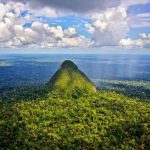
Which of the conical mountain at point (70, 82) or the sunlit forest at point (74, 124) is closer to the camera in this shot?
the sunlit forest at point (74, 124)

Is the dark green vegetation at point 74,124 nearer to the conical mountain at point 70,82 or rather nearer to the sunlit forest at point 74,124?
the sunlit forest at point 74,124

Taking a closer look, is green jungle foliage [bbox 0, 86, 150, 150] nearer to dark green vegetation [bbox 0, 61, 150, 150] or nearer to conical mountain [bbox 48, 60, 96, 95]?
dark green vegetation [bbox 0, 61, 150, 150]

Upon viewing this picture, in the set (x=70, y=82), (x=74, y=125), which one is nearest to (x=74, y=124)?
(x=74, y=125)

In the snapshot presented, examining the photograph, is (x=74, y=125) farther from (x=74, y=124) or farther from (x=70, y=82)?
(x=70, y=82)

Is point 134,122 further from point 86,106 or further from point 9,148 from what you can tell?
point 9,148

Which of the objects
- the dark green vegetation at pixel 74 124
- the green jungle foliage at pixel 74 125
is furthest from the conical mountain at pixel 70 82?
the green jungle foliage at pixel 74 125

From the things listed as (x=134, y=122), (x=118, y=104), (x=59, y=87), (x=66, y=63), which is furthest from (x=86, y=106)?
(x=66, y=63)

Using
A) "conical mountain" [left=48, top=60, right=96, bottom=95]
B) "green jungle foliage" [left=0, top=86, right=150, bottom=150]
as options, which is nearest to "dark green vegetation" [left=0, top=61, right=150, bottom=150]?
"green jungle foliage" [left=0, top=86, right=150, bottom=150]
